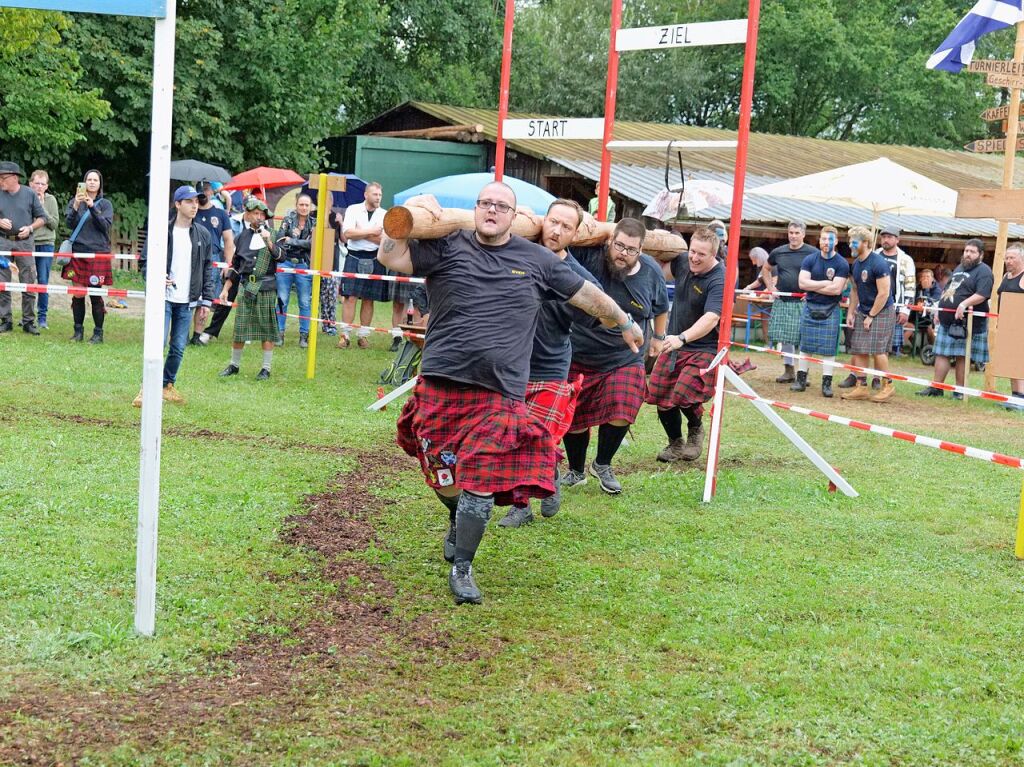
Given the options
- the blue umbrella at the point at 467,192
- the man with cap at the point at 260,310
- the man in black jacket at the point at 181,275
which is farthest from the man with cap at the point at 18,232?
the blue umbrella at the point at 467,192

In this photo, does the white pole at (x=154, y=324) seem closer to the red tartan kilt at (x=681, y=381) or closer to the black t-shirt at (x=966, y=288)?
the red tartan kilt at (x=681, y=381)

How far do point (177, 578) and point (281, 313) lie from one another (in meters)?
8.05

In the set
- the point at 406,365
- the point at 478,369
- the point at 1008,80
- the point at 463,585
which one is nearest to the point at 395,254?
the point at 478,369

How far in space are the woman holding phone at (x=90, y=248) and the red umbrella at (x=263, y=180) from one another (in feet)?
21.5

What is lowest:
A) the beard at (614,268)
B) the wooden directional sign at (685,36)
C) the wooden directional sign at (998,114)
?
the beard at (614,268)

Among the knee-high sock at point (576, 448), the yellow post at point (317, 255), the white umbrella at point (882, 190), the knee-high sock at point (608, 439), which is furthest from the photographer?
the white umbrella at point (882, 190)

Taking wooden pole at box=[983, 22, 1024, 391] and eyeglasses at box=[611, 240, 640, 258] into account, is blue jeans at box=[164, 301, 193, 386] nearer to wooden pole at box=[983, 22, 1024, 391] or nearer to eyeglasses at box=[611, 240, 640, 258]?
eyeglasses at box=[611, 240, 640, 258]

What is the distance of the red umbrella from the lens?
18781 millimetres

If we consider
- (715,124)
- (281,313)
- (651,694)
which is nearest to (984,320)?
(281,313)

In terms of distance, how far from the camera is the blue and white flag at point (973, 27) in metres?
12.7

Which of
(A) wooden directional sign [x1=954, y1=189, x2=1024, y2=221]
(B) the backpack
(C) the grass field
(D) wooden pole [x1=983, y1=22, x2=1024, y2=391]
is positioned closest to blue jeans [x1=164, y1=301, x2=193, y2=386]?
(C) the grass field

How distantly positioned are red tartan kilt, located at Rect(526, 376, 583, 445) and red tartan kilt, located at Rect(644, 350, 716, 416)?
1.63 meters

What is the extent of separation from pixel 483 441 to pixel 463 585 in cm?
60

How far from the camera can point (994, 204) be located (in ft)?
19.6
